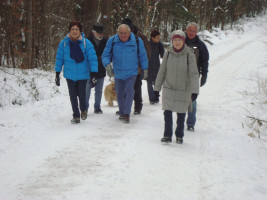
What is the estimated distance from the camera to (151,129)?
6.44 meters

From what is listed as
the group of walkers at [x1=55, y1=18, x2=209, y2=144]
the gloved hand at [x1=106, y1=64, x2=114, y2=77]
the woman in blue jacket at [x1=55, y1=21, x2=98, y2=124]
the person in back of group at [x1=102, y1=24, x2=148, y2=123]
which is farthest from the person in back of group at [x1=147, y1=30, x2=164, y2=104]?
the woman in blue jacket at [x1=55, y1=21, x2=98, y2=124]

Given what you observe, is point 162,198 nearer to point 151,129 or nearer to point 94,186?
point 94,186

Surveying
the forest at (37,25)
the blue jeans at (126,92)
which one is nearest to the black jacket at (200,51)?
the blue jeans at (126,92)

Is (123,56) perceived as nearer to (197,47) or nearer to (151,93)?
(197,47)

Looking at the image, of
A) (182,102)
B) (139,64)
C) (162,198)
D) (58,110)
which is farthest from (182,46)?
(58,110)

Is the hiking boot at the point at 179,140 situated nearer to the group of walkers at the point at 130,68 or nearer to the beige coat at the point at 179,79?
the group of walkers at the point at 130,68

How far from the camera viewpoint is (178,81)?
5.38 metres

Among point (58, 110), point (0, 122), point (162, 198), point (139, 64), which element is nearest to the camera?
point (162, 198)

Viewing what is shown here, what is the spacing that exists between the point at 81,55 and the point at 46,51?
34.6 feet

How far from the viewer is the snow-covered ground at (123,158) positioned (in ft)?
11.9

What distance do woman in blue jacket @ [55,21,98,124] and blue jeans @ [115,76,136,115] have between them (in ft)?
2.58

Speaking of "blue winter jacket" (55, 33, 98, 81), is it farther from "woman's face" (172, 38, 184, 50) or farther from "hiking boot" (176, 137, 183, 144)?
"hiking boot" (176, 137, 183, 144)

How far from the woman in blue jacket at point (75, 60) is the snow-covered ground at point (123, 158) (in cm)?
82

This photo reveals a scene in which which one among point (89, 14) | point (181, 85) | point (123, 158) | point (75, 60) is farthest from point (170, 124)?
point (89, 14)
